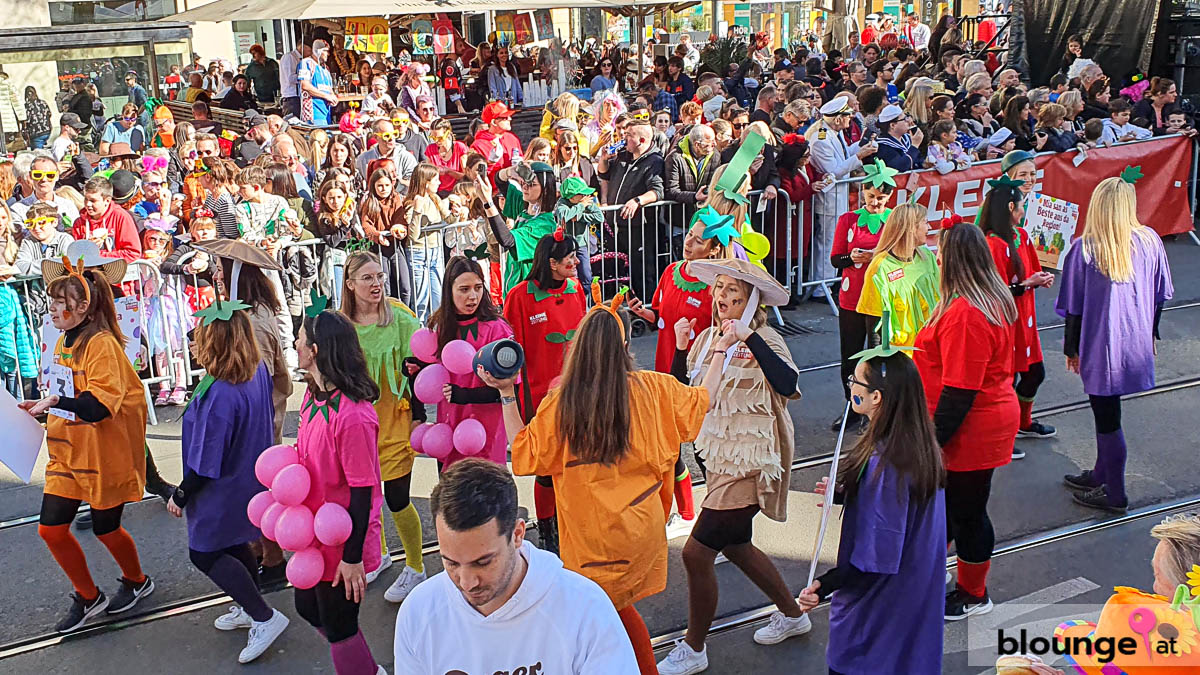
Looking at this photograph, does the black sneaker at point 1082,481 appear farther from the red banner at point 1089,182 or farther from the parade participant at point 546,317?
the red banner at point 1089,182

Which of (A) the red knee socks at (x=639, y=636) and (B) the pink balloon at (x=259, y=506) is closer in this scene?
(A) the red knee socks at (x=639, y=636)

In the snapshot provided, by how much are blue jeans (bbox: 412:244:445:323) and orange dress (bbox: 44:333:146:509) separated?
3.95m

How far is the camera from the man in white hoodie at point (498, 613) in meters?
2.80

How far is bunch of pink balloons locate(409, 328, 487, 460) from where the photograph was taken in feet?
17.0

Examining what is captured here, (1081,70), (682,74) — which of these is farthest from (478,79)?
(1081,70)

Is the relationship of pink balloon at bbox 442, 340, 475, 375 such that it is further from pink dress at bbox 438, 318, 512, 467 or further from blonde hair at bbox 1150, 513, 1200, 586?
blonde hair at bbox 1150, 513, 1200, 586

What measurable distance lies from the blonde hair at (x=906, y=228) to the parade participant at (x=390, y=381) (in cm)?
283

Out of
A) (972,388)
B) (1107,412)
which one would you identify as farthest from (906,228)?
(972,388)

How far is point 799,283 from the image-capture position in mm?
10633

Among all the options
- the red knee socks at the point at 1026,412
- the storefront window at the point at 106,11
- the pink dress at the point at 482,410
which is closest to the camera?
the pink dress at the point at 482,410

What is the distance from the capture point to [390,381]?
18.2ft

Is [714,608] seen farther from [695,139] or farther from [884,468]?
[695,139]

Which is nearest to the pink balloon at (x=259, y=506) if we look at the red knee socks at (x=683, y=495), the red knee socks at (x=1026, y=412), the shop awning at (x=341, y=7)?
the red knee socks at (x=683, y=495)

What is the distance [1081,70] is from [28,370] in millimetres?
13748
